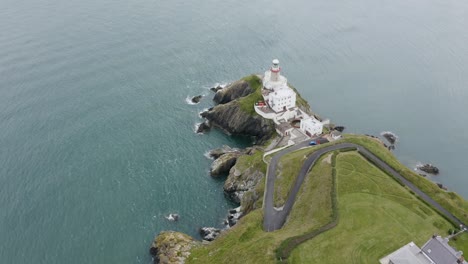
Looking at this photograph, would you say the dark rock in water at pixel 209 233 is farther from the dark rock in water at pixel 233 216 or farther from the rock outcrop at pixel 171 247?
the dark rock in water at pixel 233 216

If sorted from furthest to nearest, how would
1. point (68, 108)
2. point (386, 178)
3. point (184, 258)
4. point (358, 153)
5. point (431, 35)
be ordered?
point (431, 35), point (68, 108), point (358, 153), point (386, 178), point (184, 258)

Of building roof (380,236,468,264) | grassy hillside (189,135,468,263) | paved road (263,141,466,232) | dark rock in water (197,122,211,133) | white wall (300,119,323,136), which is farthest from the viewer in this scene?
dark rock in water (197,122,211,133)

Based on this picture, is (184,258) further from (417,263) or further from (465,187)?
(465,187)

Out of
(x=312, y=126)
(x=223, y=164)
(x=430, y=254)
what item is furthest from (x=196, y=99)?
(x=430, y=254)

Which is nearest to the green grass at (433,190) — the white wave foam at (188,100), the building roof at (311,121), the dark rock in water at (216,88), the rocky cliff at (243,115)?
the building roof at (311,121)

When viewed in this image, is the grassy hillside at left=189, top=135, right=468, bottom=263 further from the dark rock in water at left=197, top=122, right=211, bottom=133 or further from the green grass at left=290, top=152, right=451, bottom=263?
the dark rock in water at left=197, top=122, right=211, bottom=133

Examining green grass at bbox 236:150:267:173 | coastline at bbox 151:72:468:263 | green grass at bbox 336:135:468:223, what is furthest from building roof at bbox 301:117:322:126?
green grass at bbox 236:150:267:173

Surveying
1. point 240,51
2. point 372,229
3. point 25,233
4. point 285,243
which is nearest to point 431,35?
point 240,51
